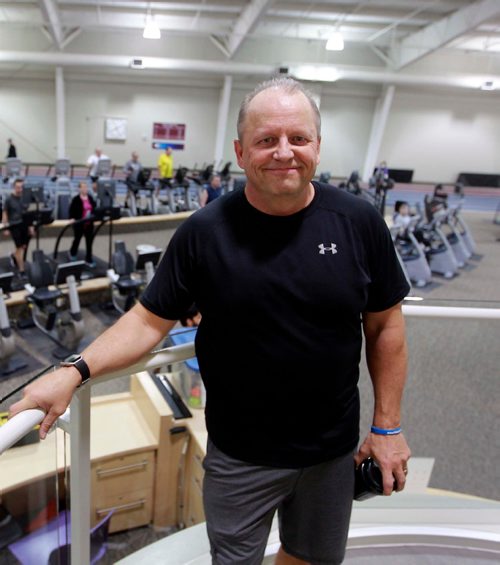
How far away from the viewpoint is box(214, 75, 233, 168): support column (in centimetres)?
1705

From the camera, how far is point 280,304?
1.14m

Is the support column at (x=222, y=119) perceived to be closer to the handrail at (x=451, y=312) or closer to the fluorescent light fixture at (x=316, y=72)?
the fluorescent light fixture at (x=316, y=72)

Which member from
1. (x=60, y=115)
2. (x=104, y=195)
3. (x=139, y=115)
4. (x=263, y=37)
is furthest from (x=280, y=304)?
(x=139, y=115)

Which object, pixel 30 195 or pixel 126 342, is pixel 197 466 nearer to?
pixel 126 342

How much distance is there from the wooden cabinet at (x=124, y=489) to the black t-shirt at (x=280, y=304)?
2.25 m

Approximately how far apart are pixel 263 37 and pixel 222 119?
2.85m

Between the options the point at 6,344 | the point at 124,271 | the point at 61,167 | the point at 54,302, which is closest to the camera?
the point at 6,344

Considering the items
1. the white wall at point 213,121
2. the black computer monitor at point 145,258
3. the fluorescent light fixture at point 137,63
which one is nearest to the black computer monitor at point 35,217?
the black computer monitor at point 145,258

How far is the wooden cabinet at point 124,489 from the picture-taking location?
3.21 metres

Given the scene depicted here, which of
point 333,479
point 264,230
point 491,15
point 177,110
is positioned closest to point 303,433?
point 333,479

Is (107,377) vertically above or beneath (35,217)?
above

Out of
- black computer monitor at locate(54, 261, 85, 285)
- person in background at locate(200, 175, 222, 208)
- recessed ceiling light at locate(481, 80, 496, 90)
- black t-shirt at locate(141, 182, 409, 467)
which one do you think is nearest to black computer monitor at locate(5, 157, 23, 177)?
person in background at locate(200, 175, 222, 208)

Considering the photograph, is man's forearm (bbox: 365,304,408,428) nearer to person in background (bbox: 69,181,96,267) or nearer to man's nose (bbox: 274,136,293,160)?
man's nose (bbox: 274,136,293,160)

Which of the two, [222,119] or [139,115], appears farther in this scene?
[139,115]
